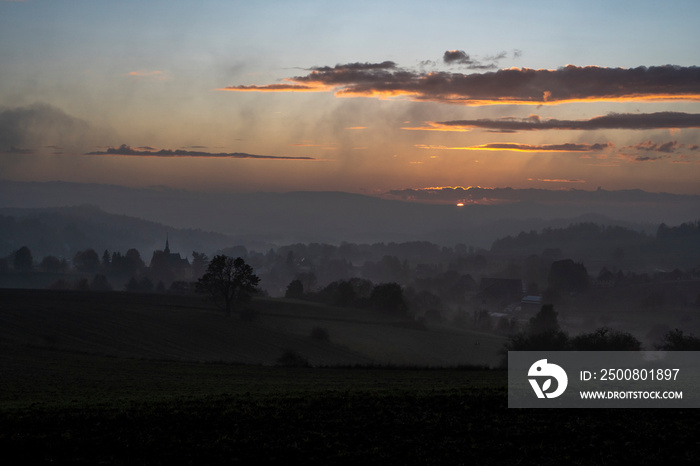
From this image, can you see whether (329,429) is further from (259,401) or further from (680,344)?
(680,344)

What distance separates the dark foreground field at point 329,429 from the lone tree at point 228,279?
208 ft

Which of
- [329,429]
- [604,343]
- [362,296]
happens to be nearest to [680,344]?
[604,343]

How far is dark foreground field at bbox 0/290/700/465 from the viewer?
61.9 ft

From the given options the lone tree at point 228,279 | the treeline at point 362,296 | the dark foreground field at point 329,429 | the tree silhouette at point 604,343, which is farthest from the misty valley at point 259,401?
the treeline at point 362,296

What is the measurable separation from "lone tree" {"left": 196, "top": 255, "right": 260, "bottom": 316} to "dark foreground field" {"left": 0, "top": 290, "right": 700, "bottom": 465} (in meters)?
63.3

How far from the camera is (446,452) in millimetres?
19188

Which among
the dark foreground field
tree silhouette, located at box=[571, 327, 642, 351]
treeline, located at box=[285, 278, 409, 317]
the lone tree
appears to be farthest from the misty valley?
treeline, located at box=[285, 278, 409, 317]

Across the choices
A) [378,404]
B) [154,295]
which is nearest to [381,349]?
[154,295]

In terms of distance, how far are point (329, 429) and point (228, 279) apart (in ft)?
252

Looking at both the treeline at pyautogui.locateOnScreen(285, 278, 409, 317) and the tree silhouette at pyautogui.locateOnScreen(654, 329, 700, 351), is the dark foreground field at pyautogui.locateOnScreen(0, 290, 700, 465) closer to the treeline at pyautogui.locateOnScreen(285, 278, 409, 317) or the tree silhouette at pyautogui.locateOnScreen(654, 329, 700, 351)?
the tree silhouette at pyautogui.locateOnScreen(654, 329, 700, 351)

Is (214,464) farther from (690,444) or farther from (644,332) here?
(644,332)

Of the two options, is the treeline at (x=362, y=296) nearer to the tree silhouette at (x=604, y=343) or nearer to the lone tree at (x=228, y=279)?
the lone tree at (x=228, y=279)

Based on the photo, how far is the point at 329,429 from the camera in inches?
852

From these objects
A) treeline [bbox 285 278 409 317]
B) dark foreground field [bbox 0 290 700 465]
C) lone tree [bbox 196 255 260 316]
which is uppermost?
lone tree [bbox 196 255 260 316]
